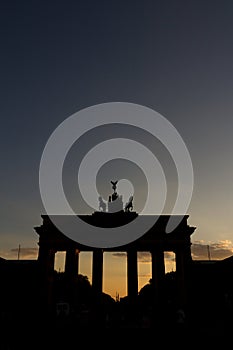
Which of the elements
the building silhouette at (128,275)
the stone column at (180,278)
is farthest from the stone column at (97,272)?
the stone column at (180,278)

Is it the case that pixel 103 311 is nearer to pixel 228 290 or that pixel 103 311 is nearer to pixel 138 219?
pixel 138 219

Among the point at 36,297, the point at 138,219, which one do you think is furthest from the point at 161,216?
the point at 36,297

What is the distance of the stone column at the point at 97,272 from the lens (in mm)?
56969

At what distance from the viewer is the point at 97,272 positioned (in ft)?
192

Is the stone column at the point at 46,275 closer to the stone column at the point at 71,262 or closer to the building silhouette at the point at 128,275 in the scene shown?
the building silhouette at the point at 128,275

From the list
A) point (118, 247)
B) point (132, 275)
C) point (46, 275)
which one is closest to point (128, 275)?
point (132, 275)

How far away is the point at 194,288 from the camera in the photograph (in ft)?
185

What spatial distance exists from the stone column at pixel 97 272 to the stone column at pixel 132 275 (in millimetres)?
4929

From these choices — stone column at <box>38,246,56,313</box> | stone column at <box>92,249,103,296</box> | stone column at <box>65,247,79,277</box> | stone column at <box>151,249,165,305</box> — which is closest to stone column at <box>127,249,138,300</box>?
stone column at <box>151,249,165,305</box>

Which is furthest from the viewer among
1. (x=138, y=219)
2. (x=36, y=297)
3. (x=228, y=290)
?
(x=138, y=219)

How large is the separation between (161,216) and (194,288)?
1173 cm

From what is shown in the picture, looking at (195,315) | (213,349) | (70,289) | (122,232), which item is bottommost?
(213,349)

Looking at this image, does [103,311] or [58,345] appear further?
[103,311]

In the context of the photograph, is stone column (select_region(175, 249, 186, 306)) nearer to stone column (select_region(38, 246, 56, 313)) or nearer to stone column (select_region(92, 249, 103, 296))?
stone column (select_region(92, 249, 103, 296))
